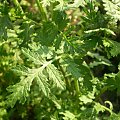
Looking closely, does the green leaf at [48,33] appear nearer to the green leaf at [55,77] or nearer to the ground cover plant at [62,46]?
the ground cover plant at [62,46]

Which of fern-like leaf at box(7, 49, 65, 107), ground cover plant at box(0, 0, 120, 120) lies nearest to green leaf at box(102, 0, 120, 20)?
ground cover plant at box(0, 0, 120, 120)

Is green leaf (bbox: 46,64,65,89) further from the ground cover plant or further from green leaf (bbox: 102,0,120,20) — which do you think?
green leaf (bbox: 102,0,120,20)

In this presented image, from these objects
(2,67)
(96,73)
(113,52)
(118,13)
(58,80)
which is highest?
(118,13)

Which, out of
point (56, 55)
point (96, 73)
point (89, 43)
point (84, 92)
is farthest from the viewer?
point (96, 73)

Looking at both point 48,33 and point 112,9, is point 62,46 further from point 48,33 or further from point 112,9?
point 112,9

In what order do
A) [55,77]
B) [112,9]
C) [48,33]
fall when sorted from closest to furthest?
1. [112,9]
2. [55,77]
3. [48,33]

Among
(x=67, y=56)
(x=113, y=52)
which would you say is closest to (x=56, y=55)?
(x=67, y=56)

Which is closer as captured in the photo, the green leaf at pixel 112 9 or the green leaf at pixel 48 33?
the green leaf at pixel 112 9

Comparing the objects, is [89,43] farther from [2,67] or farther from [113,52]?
[2,67]

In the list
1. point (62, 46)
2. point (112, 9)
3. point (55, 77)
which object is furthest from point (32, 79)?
point (112, 9)

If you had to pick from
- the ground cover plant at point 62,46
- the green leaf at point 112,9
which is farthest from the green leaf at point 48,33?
the green leaf at point 112,9

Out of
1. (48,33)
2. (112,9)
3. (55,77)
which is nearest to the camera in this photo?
(112,9)
